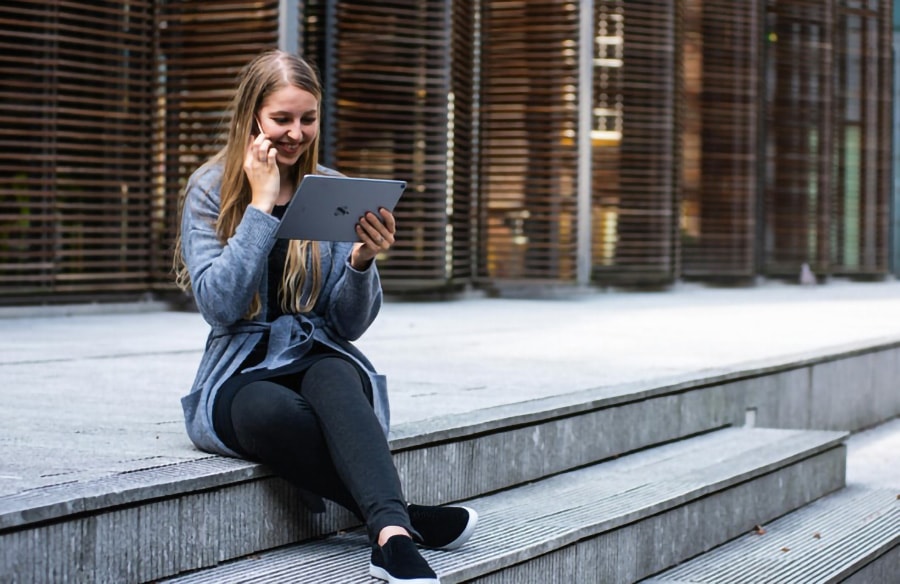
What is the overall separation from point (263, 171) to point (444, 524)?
111cm

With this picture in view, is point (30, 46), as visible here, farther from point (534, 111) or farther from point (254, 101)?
point (254, 101)

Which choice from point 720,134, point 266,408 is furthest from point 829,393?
point 720,134

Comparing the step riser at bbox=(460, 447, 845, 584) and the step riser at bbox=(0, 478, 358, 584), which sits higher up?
the step riser at bbox=(0, 478, 358, 584)

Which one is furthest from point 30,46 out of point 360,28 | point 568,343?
point 568,343

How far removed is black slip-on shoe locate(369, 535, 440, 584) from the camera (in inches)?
126

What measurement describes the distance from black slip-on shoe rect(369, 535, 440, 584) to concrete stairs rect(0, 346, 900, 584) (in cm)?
9

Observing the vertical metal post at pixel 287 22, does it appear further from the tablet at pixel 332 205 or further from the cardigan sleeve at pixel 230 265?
the tablet at pixel 332 205

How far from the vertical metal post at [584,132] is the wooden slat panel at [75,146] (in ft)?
18.2

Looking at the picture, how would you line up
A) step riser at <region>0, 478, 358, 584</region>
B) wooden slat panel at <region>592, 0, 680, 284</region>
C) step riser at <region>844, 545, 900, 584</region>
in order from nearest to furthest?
step riser at <region>0, 478, 358, 584</region>, step riser at <region>844, 545, 900, 584</region>, wooden slat panel at <region>592, 0, 680, 284</region>

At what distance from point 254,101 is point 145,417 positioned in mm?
1309

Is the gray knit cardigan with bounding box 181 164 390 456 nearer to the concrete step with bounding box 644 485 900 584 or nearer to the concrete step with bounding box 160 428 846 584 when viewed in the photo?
the concrete step with bounding box 160 428 846 584

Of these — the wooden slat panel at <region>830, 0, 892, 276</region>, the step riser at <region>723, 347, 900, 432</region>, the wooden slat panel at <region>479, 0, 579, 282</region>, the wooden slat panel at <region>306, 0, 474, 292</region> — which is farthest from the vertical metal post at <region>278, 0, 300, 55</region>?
the wooden slat panel at <region>830, 0, 892, 276</region>

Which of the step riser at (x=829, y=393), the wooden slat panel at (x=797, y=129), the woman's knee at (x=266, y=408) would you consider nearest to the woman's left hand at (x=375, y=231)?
the woman's knee at (x=266, y=408)

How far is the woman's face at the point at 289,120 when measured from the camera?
12.2ft
